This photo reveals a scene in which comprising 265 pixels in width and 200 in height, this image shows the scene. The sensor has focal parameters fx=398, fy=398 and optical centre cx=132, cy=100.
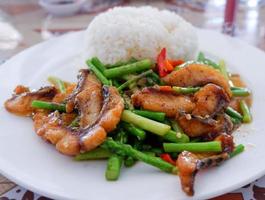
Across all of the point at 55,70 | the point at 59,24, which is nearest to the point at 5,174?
the point at 55,70

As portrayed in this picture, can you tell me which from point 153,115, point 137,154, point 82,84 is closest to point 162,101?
point 153,115

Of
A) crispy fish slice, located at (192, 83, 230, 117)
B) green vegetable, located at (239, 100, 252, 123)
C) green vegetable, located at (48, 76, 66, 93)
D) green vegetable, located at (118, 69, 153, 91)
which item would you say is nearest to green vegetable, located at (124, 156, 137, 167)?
crispy fish slice, located at (192, 83, 230, 117)

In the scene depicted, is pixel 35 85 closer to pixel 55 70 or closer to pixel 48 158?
pixel 55 70

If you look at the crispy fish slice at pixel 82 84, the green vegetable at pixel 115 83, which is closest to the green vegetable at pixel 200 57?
the green vegetable at pixel 115 83

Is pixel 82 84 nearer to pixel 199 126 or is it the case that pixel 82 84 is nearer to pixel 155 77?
pixel 155 77

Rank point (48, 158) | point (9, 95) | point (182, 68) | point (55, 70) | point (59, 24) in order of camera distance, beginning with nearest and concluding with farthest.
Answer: point (48, 158) → point (182, 68) → point (9, 95) → point (55, 70) → point (59, 24)

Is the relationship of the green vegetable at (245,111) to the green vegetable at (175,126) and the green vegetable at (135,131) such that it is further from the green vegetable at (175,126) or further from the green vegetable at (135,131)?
the green vegetable at (135,131)

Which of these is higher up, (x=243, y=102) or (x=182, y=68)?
(x=182, y=68)
